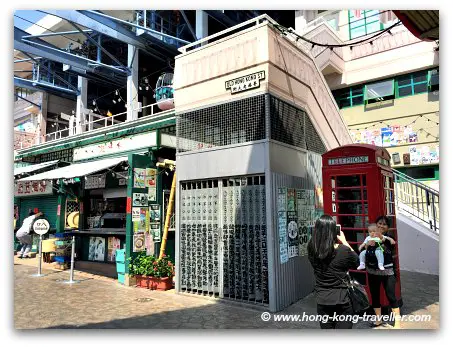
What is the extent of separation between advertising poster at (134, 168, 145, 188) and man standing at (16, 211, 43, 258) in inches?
278

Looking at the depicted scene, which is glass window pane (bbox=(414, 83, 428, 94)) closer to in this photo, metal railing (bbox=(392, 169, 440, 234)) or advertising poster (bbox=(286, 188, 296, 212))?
metal railing (bbox=(392, 169, 440, 234))

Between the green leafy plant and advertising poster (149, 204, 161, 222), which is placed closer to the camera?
the green leafy plant

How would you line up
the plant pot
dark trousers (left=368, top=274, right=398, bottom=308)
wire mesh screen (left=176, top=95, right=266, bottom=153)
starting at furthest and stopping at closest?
the plant pot
wire mesh screen (left=176, top=95, right=266, bottom=153)
dark trousers (left=368, top=274, right=398, bottom=308)

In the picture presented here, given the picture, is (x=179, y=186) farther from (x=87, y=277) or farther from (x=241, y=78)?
(x=87, y=277)

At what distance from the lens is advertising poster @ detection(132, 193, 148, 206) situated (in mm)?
9336

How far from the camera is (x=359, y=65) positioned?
1694 cm

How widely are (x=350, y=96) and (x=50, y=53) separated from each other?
15.2 metres

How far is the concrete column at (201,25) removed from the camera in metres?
17.5

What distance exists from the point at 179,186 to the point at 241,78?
292cm

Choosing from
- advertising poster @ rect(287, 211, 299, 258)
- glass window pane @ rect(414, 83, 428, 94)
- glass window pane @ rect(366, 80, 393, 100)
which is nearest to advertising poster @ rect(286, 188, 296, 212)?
advertising poster @ rect(287, 211, 299, 258)

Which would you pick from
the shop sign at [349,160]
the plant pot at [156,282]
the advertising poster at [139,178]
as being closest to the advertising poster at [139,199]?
the advertising poster at [139,178]

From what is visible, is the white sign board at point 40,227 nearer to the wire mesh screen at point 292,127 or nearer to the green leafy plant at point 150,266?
the green leafy plant at point 150,266

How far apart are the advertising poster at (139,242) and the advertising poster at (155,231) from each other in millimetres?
308

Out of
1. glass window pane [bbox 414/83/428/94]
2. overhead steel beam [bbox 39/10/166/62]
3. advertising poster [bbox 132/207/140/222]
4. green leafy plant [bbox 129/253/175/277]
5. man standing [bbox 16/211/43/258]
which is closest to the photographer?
green leafy plant [bbox 129/253/175/277]
